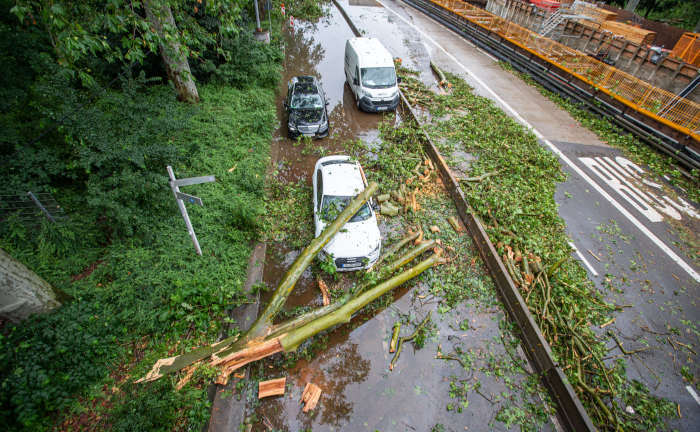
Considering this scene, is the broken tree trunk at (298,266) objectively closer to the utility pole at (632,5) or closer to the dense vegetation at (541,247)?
the dense vegetation at (541,247)

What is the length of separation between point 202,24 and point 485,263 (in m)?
14.4

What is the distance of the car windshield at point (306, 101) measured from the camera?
11031mm

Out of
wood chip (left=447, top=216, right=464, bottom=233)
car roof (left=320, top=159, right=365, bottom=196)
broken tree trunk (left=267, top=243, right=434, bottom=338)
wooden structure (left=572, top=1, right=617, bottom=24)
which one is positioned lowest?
wood chip (left=447, top=216, right=464, bottom=233)

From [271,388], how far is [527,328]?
540cm

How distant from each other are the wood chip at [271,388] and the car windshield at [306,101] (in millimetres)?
9260

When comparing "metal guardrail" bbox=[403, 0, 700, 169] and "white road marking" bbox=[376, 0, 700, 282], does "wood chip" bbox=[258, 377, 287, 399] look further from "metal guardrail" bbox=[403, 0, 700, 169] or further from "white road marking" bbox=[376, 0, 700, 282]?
"metal guardrail" bbox=[403, 0, 700, 169]

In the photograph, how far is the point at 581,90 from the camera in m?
14.8

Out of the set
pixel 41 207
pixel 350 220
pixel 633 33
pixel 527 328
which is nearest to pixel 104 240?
pixel 41 207

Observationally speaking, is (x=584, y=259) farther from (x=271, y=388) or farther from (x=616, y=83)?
(x=616, y=83)

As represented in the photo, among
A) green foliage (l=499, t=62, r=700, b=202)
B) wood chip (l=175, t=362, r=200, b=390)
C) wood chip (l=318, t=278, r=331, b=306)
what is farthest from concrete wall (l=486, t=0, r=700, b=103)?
wood chip (l=175, t=362, r=200, b=390)

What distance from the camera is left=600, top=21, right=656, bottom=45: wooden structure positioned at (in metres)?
16.9

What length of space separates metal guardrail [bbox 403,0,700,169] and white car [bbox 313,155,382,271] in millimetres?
13266

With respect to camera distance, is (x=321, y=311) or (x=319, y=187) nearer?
(x=321, y=311)

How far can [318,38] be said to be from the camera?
2066 cm
